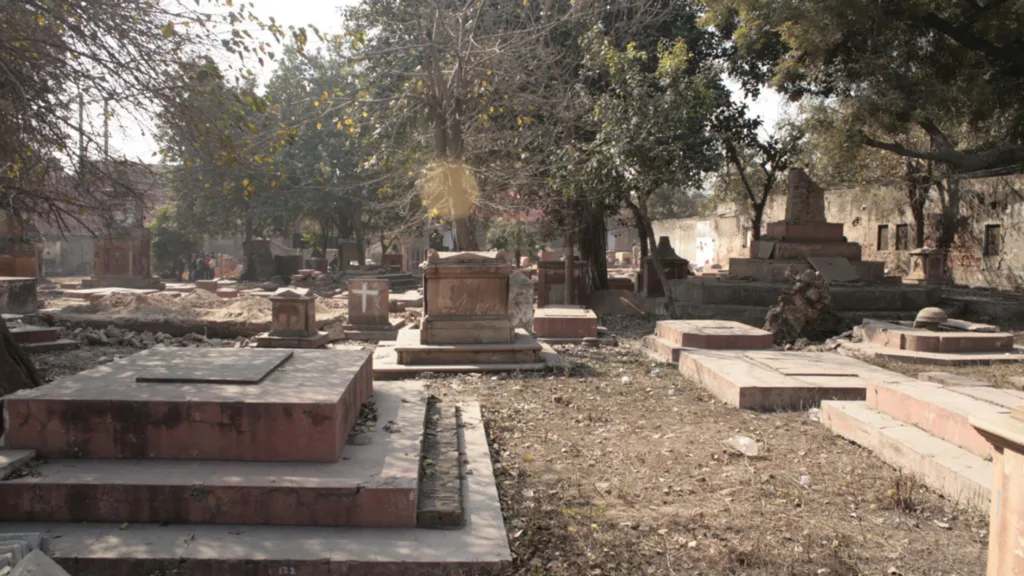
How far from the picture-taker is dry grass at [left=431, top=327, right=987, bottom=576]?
3.47 meters

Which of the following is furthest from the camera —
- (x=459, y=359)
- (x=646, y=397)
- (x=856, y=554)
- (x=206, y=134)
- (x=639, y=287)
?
(x=639, y=287)

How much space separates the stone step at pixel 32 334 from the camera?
999cm

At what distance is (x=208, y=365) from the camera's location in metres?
4.96

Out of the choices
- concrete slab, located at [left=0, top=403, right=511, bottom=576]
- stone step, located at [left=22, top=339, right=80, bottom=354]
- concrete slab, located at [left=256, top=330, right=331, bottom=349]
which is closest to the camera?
concrete slab, located at [left=0, top=403, right=511, bottom=576]

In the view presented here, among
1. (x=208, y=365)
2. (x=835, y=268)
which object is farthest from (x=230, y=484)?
(x=835, y=268)

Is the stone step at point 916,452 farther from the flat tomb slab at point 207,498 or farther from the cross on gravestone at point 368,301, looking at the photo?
the cross on gravestone at point 368,301

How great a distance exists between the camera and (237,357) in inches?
213

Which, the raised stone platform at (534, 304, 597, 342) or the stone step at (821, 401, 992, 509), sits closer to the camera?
the stone step at (821, 401, 992, 509)

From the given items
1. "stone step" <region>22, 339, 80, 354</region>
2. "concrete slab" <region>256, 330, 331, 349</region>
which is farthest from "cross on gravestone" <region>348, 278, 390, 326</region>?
"stone step" <region>22, 339, 80, 354</region>

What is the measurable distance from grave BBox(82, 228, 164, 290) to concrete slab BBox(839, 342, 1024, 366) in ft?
71.9

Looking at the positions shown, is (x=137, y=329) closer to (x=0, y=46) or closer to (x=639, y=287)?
(x=0, y=46)

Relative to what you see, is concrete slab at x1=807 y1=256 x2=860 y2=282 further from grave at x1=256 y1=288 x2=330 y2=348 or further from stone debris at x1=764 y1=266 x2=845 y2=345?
grave at x1=256 y1=288 x2=330 y2=348

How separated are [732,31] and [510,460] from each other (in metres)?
15.2

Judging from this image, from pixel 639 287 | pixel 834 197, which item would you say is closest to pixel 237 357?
pixel 639 287
